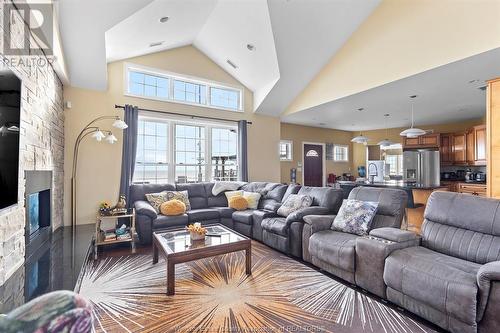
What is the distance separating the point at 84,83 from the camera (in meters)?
4.05

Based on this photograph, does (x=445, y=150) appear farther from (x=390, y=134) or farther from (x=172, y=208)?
(x=172, y=208)

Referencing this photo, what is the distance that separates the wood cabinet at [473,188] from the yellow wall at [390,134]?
1.92m

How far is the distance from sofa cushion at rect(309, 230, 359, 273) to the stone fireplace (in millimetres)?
2889

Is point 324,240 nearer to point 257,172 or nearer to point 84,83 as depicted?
point 257,172

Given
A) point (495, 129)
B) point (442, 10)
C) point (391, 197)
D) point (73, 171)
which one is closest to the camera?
point (495, 129)

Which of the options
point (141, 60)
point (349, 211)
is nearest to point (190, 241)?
point (349, 211)

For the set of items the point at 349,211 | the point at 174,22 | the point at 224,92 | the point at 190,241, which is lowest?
the point at 190,241

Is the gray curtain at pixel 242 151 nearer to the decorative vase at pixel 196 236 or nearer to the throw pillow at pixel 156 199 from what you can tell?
the throw pillow at pixel 156 199

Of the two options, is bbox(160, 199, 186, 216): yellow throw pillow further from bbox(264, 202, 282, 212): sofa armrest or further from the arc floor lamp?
bbox(264, 202, 282, 212): sofa armrest

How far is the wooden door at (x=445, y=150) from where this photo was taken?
638 cm

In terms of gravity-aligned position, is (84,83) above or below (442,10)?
below

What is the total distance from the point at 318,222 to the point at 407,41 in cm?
296

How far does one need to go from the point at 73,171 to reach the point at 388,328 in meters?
4.68

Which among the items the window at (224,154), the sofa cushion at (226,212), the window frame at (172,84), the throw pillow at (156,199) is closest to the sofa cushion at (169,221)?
the throw pillow at (156,199)
